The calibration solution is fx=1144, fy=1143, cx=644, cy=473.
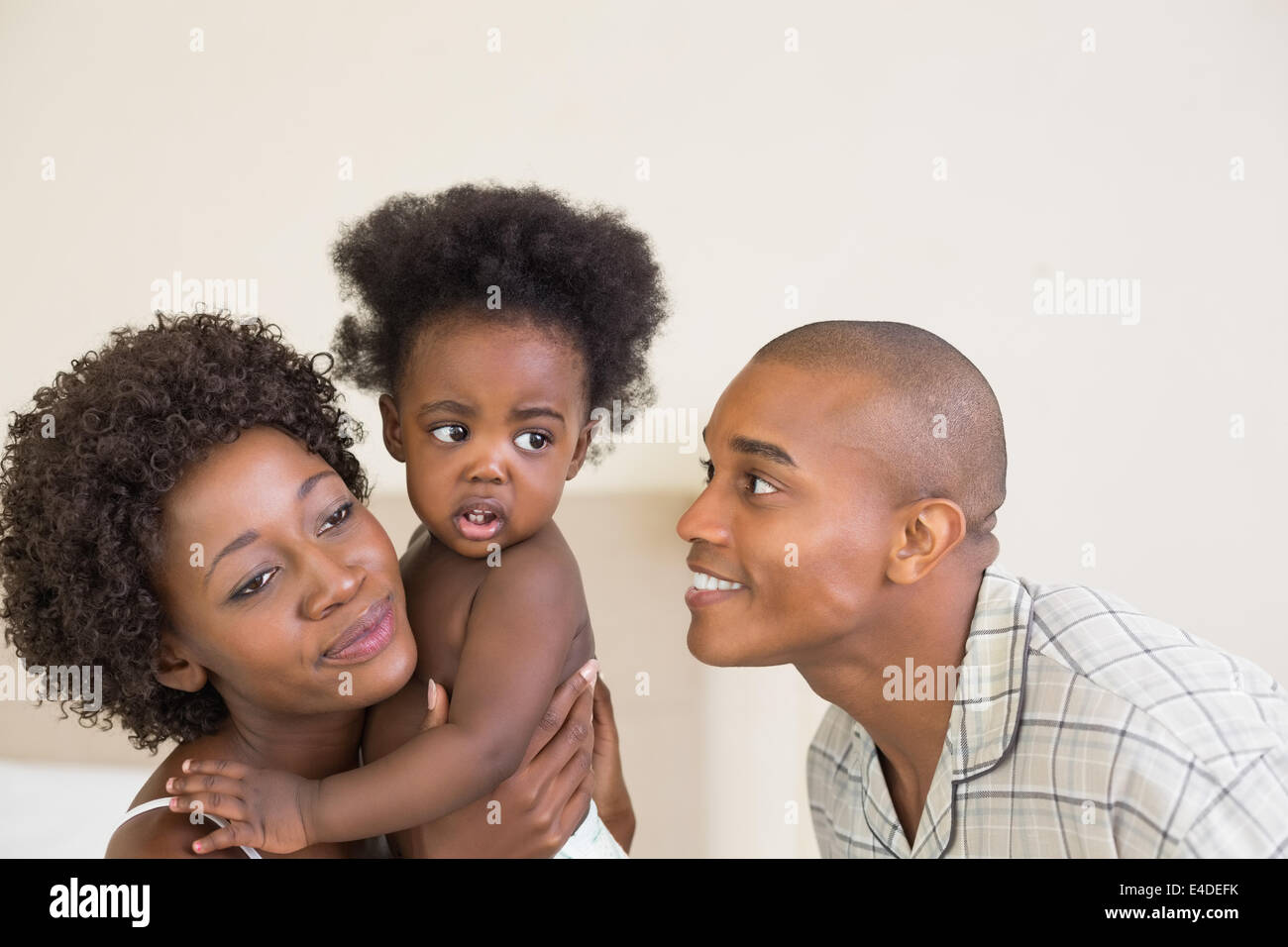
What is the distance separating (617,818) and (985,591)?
772 mm

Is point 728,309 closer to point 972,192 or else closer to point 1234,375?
point 972,192

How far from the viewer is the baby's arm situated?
1373mm

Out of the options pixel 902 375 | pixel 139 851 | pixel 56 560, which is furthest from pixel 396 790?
pixel 902 375

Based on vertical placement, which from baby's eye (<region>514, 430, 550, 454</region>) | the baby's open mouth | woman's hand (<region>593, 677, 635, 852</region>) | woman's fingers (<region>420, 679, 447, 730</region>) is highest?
baby's eye (<region>514, 430, 550, 454</region>)

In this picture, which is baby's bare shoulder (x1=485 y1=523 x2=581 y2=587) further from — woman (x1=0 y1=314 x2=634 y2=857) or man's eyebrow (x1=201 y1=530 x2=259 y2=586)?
man's eyebrow (x1=201 y1=530 x2=259 y2=586)

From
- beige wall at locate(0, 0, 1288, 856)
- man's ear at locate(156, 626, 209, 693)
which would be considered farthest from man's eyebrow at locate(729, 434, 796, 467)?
beige wall at locate(0, 0, 1288, 856)

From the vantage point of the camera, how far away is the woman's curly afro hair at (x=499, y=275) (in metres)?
1.67

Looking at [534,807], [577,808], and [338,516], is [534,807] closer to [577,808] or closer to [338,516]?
[577,808]

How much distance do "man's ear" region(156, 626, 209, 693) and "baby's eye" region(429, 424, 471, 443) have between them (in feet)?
1.42

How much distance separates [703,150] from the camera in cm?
265

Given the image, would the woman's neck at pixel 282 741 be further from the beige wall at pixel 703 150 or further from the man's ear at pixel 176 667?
the beige wall at pixel 703 150

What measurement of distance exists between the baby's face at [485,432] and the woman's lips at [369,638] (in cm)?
19

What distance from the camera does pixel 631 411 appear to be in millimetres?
1931

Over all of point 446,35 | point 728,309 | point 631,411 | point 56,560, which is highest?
point 446,35
